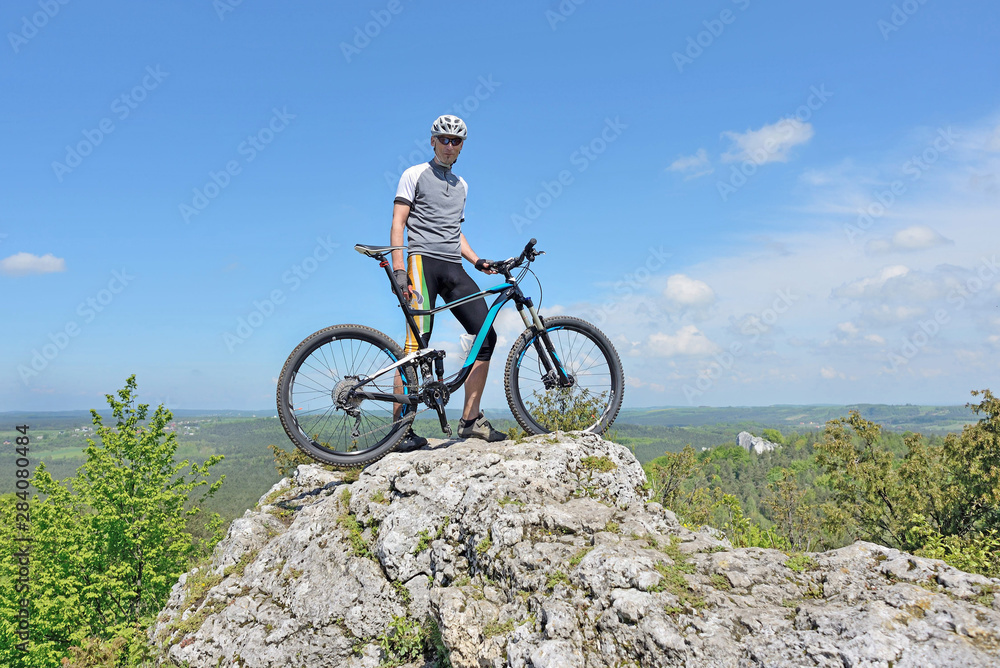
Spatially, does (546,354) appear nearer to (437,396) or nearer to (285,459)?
(437,396)

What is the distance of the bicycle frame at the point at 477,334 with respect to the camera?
20.9 feet

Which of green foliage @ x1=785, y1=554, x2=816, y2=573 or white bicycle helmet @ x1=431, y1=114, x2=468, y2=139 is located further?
white bicycle helmet @ x1=431, y1=114, x2=468, y2=139

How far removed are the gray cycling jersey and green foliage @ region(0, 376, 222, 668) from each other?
21.5 meters

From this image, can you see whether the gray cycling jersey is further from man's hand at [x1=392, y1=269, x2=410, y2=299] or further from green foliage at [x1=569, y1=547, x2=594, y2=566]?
green foliage at [x1=569, y1=547, x2=594, y2=566]

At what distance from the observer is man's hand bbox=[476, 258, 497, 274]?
675cm

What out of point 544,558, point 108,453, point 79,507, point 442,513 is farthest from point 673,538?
point 79,507

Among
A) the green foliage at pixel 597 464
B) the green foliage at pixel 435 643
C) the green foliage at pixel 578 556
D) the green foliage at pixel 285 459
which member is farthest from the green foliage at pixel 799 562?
the green foliage at pixel 285 459

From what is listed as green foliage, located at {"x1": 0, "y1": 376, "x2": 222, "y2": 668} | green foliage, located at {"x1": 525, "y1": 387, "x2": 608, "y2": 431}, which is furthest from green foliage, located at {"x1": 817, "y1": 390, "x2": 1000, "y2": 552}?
green foliage, located at {"x1": 0, "y1": 376, "x2": 222, "y2": 668}

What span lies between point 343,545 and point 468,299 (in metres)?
3.08

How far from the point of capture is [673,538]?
173 inches

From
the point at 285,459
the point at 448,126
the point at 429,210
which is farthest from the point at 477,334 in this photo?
the point at 285,459

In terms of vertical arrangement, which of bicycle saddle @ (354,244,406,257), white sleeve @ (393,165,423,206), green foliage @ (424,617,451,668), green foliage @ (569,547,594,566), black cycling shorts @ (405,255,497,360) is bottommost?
green foliage @ (424,617,451,668)

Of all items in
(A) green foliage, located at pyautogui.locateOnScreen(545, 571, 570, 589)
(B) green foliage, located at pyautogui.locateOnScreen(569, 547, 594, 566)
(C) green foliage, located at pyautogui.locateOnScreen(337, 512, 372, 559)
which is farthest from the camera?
(C) green foliage, located at pyautogui.locateOnScreen(337, 512, 372, 559)

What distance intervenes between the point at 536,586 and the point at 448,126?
17.0 ft
